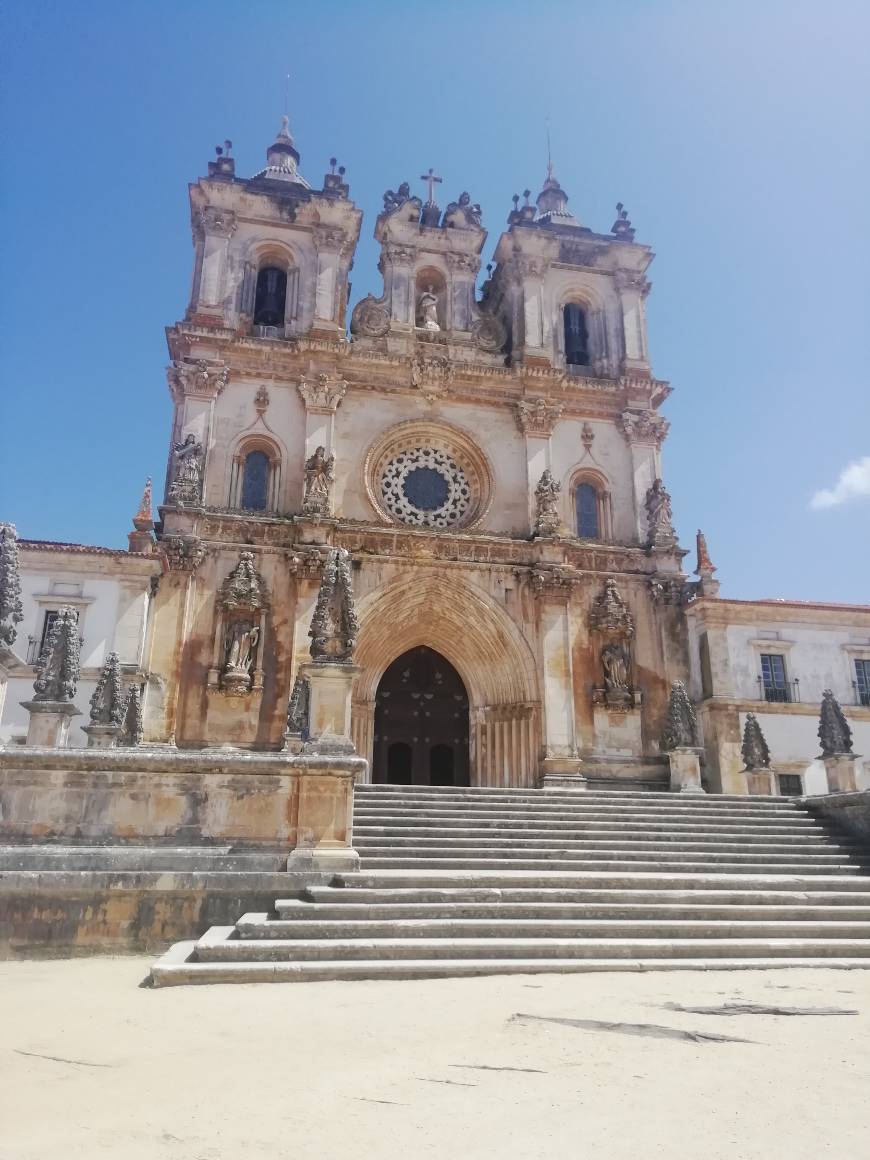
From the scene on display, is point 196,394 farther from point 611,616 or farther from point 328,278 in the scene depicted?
point 611,616

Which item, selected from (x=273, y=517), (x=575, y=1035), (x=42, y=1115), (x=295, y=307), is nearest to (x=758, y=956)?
(x=575, y=1035)

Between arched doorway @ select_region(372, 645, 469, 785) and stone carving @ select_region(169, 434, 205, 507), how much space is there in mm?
7529

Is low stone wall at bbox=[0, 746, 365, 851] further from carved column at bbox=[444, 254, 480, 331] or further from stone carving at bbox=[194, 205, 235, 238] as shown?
stone carving at bbox=[194, 205, 235, 238]

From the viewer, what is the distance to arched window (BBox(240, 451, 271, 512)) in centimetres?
2181

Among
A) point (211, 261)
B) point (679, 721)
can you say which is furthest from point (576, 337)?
point (679, 721)

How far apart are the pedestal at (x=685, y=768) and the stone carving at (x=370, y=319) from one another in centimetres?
1459

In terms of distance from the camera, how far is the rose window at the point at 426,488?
898 inches

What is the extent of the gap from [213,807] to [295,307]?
710 inches

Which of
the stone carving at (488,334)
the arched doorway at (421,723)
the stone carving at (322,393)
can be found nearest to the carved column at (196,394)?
the stone carving at (322,393)

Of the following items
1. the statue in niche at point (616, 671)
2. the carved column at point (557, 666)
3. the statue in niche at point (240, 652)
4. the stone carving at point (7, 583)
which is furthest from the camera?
the statue in niche at point (616, 671)

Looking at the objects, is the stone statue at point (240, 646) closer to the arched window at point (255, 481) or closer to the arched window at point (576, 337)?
the arched window at point (255, 481)

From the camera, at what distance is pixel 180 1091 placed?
3.93m

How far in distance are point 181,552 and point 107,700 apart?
16.9 ft

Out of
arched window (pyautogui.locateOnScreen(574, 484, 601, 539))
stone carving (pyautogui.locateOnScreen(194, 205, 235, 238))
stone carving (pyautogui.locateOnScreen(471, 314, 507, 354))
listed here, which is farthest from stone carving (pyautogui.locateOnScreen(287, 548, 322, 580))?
stone carving (pyautogui.locateOnScreen(194, 205, 235, 238))
